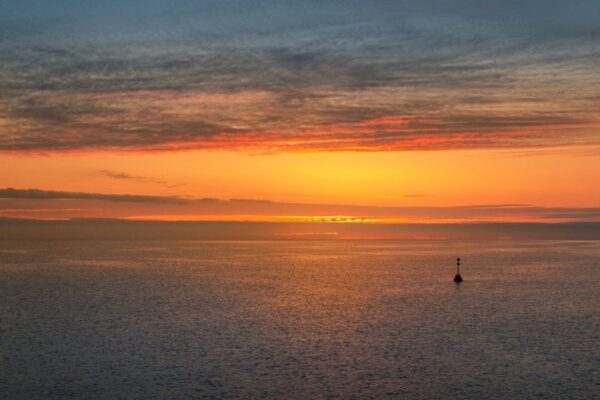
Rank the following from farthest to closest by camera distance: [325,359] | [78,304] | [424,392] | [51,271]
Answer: [51,271] → [78,304] → [325,359] → [424,392]

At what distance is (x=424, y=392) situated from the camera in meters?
30.6

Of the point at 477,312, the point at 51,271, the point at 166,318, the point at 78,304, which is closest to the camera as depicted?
the point at 166,318

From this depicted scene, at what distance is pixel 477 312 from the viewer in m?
58.8

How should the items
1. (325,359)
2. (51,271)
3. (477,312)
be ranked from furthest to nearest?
(51,271) → (477,312) → (325,359)

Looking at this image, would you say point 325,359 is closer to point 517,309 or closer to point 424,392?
point 424,392

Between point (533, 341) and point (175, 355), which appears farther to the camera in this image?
point (533, 341)

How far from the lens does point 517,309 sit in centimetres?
6050

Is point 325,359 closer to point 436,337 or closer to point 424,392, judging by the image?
point 424,392

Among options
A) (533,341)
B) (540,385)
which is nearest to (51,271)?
(533,341)

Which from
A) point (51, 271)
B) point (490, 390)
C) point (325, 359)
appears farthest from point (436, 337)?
point (51, 271)

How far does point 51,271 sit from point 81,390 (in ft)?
305

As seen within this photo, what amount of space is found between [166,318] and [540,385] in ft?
107

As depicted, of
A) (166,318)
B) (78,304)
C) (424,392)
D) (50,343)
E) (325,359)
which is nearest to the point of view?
(424,392)

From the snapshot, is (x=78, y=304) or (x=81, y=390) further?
(x=78, y=304)
